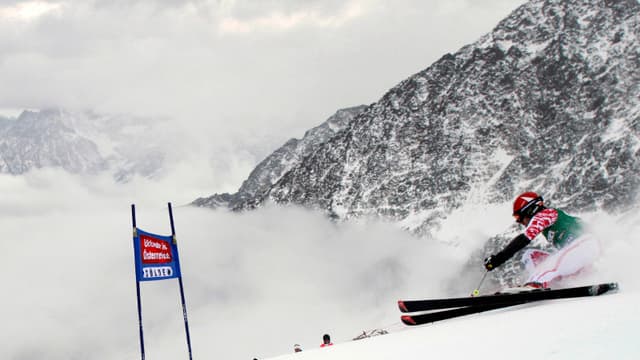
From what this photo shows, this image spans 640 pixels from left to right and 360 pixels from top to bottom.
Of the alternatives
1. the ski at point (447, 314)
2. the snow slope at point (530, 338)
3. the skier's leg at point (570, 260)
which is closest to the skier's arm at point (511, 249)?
the ski at point (447, 314)

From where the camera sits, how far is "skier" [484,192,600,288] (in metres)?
11.1

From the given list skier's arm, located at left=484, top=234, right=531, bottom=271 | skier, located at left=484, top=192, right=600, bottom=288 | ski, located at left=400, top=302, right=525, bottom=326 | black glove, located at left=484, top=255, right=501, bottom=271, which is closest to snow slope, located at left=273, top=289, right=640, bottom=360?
ski, located at left=400, top=302, right=525, bottom=326

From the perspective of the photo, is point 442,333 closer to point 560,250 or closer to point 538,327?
point 538,327

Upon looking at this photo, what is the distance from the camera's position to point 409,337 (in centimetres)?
850

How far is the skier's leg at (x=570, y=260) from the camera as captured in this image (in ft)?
36.8

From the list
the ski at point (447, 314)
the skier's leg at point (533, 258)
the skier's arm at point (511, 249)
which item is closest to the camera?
the ski at point (447, 314)

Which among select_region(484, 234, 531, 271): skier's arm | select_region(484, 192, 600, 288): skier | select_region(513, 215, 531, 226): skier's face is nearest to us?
select_region(484, 234, 531, 271): skier's arm

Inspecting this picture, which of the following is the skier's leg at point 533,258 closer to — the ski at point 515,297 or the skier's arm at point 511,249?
the skier's arm at point 511,249

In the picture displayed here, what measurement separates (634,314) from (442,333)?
2200 millimetres

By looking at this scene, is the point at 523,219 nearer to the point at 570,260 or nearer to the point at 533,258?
the point at 533,258

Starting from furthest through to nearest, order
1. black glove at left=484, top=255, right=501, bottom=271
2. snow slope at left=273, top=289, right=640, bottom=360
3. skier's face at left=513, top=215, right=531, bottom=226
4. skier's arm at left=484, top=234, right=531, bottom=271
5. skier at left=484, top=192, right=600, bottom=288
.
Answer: skier's face at left=513, top=215, right=531, bottom=226 < skier at left=484, top=192, right=600, bottom=288 < black glove at left=484, top=255, right=501, bottom=271 < skier's arm at left=484, top=234, right=531, bottom=271 < snow slope at left=273, top=289, right=640, bottom=360

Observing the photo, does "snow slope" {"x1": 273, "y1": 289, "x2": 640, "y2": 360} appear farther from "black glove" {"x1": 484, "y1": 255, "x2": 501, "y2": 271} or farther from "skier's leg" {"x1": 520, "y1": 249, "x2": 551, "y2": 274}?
"skier's leg" {"x1": 520, "y1": 249, "x2": 551, "y2": 274}

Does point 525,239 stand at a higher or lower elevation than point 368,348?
higher

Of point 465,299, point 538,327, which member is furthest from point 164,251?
point 538,327
